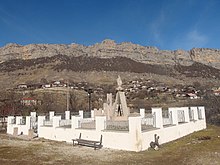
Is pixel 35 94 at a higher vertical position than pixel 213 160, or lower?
higher

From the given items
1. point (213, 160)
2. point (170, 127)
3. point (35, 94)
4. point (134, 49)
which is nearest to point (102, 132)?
point (170, 127)

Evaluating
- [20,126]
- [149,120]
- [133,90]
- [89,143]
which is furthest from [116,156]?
[133,90]

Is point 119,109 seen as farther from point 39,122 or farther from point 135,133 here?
point 39,122

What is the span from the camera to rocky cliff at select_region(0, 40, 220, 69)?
150 m

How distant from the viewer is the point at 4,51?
A: 16250cm

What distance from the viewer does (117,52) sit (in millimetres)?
171625

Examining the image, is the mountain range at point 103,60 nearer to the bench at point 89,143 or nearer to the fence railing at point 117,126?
the bench at point 89,143

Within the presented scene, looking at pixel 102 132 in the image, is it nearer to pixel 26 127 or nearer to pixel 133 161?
pixel 133 161

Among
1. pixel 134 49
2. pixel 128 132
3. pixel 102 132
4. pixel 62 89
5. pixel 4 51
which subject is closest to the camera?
pixel 128 132

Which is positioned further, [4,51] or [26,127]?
[4,51]

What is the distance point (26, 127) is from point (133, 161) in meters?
12.9

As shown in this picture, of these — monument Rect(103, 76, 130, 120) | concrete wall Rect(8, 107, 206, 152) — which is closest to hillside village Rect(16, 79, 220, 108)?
monument Rect(103, 76, 130, 120)

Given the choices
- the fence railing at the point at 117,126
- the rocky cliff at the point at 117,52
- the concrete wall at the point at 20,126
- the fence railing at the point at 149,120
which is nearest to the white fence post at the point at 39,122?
the concrete wall at the point at 20,126

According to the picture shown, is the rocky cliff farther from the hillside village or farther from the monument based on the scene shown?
the monument
